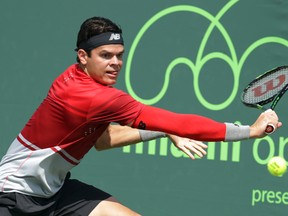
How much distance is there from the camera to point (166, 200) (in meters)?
7.16

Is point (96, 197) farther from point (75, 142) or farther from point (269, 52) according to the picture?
point (269, 52)

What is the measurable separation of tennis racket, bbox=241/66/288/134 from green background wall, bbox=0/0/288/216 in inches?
56.9

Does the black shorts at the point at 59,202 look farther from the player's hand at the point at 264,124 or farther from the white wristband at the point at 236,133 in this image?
the player's hand at the point at 264,124

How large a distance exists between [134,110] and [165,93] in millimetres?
2197

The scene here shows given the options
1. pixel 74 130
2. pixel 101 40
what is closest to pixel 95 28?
pixel 101 40

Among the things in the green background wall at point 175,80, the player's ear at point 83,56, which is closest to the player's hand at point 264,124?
the player's ear at point 83,56

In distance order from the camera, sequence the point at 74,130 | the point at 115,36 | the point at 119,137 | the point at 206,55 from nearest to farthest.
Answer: the point at 74,130, the point at 115,36, the point at 119,137, the point at 206,55

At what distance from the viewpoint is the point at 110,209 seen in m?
5.31

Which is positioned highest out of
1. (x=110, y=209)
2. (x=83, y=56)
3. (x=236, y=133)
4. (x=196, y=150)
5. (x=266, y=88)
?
(x=83, y=56)

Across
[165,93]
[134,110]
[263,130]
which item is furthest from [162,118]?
[165,93]

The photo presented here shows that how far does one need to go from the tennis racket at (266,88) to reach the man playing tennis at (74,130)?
503mm

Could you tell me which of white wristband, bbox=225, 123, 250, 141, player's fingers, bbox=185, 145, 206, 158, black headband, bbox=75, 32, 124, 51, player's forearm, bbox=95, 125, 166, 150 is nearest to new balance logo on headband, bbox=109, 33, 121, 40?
black headband, bbox=75, 32, 124, 51

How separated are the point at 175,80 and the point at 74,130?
2.18 m

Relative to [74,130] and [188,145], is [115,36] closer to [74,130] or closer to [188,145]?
[74,130]
